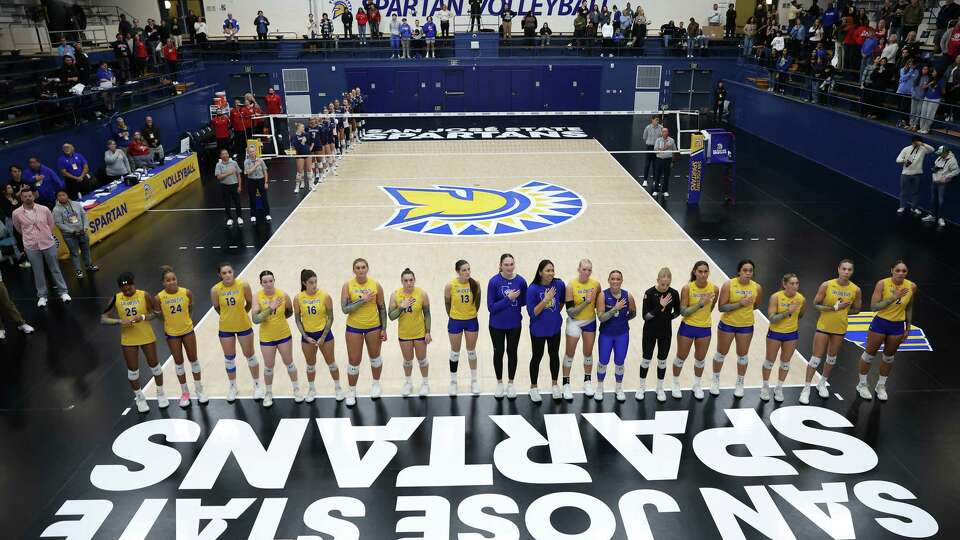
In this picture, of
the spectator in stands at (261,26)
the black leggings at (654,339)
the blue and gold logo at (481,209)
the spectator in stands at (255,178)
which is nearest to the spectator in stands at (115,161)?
the spectator in stands at (255,178)

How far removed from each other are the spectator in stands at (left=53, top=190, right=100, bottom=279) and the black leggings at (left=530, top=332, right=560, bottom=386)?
10019 mm

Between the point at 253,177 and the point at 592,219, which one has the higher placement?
the point at 253,177

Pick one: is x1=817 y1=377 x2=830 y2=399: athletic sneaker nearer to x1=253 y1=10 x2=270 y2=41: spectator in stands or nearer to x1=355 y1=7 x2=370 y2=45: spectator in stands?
x1=355 y1=7 x2=370 y2=45: spectator in stands

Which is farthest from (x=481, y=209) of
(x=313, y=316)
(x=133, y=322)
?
(x=133, y=322)

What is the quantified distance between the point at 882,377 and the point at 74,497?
1046 cm

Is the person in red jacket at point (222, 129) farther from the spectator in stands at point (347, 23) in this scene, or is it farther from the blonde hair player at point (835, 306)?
the blonde hair player at point (835, 306)

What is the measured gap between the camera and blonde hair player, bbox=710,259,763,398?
28.0 ft

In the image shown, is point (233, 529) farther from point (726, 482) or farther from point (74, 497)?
point (726, 482)

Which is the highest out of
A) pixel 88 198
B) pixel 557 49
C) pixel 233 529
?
pixel 557 49

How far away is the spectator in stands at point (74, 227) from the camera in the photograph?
42.6 feet

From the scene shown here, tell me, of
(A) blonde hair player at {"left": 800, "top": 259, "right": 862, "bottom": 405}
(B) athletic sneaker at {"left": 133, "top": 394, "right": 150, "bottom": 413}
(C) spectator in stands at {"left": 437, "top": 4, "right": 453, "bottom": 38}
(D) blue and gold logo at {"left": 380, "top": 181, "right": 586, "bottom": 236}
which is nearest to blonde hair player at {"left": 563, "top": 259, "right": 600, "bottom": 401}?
(A) blonde hair player at {"left": 800, "top": 259, "right": 862, "bottom": 405}

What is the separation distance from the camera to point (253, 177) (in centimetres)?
1606

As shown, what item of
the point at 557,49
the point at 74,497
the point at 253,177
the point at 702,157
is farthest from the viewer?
the point at 557,49

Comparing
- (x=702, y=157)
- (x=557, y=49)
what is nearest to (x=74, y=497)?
(x=702, y=157)
